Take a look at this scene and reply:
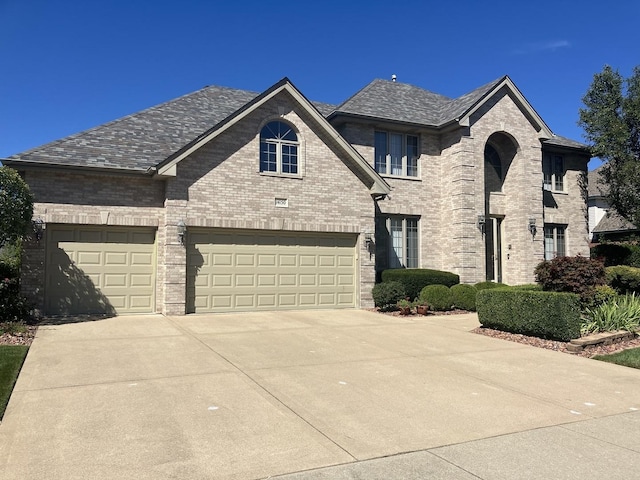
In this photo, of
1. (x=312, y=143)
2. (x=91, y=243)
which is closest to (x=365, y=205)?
(x=312, y=143)

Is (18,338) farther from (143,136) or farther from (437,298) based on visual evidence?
(437,298)

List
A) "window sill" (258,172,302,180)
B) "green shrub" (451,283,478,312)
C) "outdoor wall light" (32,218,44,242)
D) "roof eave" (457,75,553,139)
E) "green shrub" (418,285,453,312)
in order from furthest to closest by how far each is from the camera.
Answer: "roof eave" (457,75,553,139), "green shrub" (451,283,478,312), "green shrub" (418,285,453,312), "window sill" (258,172,302,180), "outdoor wall light" (32,218,44,242)

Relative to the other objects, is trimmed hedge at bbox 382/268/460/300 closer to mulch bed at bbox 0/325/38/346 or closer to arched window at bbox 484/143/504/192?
arched window at bbox 484/143/504/192

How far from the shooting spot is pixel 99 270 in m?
13.9

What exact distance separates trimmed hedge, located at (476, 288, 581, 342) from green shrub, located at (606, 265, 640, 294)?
25.5 ft

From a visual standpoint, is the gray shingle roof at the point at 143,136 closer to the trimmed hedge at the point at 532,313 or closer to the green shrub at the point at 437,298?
the green shrub at the point at 437,298

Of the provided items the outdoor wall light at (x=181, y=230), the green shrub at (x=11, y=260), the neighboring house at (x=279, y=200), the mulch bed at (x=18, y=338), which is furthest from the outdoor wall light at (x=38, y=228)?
the outdoor wall light at (x=181, y=230)

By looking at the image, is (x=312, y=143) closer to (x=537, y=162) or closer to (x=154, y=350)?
(x=154, y=350)

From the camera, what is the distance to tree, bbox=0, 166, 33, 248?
11.2 m

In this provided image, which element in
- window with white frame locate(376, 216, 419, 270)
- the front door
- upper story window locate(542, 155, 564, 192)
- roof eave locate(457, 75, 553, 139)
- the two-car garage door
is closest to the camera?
the two-car garage door

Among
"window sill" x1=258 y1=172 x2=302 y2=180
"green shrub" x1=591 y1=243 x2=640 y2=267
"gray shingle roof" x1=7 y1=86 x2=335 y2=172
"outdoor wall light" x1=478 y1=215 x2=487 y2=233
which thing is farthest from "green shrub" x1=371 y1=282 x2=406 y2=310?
"green shrub" x1=591 y1=243 x2=640 y2=267

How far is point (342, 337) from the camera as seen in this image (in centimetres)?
1099

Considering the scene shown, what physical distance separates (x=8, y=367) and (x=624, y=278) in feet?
59.6

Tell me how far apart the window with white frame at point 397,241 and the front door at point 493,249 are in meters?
3.19
